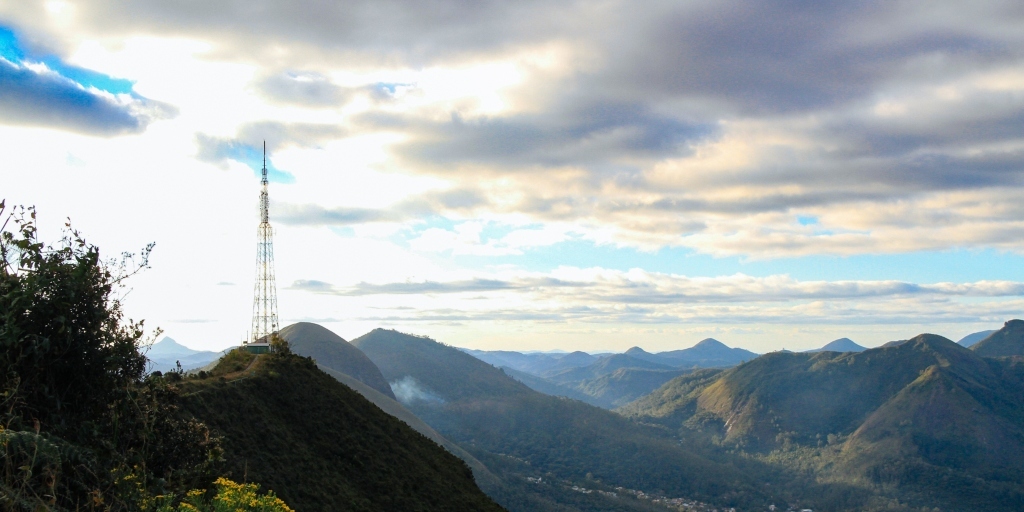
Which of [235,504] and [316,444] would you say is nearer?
[235,504]

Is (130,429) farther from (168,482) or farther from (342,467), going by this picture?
(342,467)

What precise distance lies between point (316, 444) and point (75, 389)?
33305mm

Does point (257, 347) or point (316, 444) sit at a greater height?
point (257, 347)

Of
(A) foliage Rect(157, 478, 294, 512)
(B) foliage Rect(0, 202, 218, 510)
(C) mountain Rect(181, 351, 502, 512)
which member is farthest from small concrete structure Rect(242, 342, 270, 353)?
(A) foliage Rect(157, 478, 294, 512)

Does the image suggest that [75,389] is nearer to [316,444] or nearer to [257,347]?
[316,444]

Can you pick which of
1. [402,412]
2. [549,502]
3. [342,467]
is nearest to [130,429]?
[342,467]

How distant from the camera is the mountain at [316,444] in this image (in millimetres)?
41250

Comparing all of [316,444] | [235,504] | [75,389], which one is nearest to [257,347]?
[316,444]

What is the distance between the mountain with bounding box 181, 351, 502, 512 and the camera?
41250 mm

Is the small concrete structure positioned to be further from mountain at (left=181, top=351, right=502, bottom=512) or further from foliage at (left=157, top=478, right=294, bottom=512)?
foliage at (left=157, top=478, right=294, bottom=512)

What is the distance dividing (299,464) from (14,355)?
98.2 feet

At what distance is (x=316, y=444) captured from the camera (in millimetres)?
48812

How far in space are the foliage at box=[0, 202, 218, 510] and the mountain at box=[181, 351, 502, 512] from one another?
1840cm

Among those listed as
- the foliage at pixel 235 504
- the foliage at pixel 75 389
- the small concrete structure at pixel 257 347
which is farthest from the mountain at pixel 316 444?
the foliage at pixel 235 504
